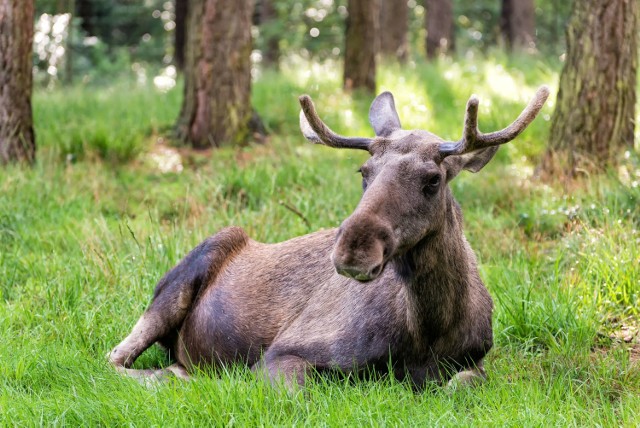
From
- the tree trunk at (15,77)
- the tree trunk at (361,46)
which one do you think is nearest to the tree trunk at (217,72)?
the tree trunk at (15,77)

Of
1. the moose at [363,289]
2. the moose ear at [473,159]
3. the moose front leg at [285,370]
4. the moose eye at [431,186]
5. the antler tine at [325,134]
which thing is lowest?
the moose front leg at [285,370]

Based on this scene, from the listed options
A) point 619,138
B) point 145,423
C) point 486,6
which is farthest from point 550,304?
point 486,6

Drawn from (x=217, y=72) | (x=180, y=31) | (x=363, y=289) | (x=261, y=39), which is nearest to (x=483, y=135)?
(x=363, y=289)

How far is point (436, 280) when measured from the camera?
4961 millimetres

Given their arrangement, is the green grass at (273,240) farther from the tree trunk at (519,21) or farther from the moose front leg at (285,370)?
the tree trunk at (519,21)

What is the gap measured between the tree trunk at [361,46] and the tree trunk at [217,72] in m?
2.63

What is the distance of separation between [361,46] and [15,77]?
589 centimetres

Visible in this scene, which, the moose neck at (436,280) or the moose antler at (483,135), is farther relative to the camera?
the moose neck at (436,280)

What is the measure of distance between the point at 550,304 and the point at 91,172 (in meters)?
5.69

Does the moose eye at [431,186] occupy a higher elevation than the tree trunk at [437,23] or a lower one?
lower

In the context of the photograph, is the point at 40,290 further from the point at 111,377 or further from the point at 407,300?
the point at 407,300

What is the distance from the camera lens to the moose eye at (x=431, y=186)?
4605mm

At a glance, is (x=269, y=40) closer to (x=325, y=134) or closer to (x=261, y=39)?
(x=261, y=39)

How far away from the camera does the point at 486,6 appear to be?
32.1 m
